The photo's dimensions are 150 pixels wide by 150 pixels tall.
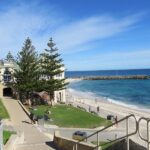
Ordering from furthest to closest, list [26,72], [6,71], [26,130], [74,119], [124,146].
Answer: [6,71] < [26,72] < [74,119] < [26,130] < [124,146]

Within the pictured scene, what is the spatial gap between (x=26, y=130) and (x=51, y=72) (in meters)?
24.2

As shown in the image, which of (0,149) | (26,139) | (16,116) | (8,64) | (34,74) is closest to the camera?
(0,149)

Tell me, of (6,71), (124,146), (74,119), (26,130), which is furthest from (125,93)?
(124,146)

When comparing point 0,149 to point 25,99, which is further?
point 25,99

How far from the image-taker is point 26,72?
170 ft

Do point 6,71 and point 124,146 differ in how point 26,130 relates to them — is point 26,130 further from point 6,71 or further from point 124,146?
point 6,71

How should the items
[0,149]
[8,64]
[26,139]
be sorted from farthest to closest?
[8,64]
[26,139]
[0,149]

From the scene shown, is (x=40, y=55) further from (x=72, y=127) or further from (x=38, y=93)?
(x=72, y=127)

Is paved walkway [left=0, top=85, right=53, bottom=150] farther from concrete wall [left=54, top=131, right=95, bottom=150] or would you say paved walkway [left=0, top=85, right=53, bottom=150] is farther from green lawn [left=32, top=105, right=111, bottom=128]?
green lawn [left=32, top=105, right=111, bottom=128]

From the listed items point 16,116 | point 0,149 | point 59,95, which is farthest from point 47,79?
point 0,149

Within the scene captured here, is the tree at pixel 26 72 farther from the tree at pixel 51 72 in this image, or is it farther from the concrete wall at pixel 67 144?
the concrete wall at pixel 67 144

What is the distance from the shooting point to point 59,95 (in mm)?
60031

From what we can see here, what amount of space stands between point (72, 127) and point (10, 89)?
2379 centimetres

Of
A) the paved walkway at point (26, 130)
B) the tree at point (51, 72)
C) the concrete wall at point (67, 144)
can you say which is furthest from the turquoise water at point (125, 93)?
the concrete wall at point (67, 144)
